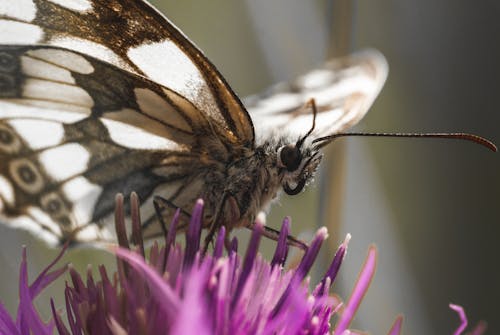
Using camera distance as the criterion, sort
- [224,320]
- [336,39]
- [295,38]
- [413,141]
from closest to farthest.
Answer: [224,320] → [336,39] → [295,38] → [413,141]

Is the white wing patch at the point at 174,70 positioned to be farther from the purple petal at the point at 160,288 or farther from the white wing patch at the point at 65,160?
the purple petal at the point at 160,288

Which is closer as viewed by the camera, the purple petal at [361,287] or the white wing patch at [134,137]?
the purple petal at [361,287]

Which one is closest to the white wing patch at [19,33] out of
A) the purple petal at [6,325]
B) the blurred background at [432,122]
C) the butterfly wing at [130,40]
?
the butterfly wing at [130,40]

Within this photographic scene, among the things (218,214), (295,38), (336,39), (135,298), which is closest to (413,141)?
(295,38)

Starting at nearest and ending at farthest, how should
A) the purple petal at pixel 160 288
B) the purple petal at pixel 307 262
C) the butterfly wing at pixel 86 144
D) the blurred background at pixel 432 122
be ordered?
1. the purple petal at pixel 160 288
2. the purple petal at pixel 307 262
3. the butterfly wing at pixel 86 144
4. the blurred background at pixel 432 122

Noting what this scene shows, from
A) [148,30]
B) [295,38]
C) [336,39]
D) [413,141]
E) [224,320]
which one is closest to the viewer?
[224,320]

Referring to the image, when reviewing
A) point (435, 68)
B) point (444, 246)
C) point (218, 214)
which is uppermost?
point (435, 68)

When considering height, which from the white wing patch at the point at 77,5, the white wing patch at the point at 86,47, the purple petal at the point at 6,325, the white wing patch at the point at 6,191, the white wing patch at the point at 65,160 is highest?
the white wing patch at the point at 77,5

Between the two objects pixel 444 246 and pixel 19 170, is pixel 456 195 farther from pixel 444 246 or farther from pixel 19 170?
pixel 19 170
